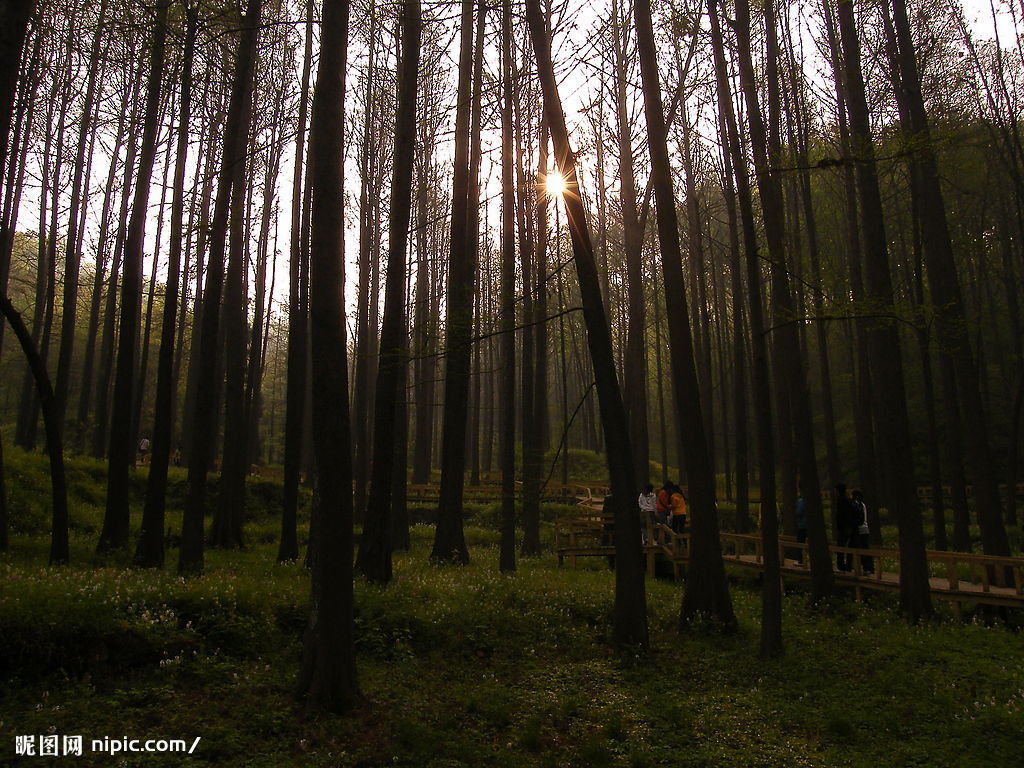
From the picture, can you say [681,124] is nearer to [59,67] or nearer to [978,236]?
[978,236]

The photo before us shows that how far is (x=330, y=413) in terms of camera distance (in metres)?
6.57

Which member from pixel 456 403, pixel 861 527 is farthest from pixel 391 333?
pixel 861 527

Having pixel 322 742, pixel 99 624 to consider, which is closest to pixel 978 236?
pixel 322 742

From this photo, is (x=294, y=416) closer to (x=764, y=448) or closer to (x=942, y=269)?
(x=764, y=448)

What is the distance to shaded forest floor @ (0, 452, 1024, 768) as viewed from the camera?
5.77 metres

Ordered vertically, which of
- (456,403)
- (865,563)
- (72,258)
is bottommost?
(865,563)

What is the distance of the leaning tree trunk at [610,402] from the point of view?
28.0 feet

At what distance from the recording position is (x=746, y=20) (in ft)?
33.9

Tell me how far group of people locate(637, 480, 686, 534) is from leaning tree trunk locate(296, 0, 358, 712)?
10078 millimetres

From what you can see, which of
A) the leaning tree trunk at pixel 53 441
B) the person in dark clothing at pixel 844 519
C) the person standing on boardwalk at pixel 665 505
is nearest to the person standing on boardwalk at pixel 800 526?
the person in dark clothing at pixel 844 519

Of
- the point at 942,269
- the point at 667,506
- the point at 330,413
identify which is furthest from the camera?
the point at 667,506

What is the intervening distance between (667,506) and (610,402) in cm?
842

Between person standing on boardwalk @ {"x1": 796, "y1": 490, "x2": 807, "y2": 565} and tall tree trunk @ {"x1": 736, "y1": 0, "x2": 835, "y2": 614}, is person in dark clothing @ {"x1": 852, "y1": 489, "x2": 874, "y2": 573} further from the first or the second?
tall tree trunk @ {"x1": 736, "y1": 0, "x2": 835, "y2": 614}

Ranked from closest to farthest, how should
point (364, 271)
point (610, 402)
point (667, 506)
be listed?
1. point (610, 402)
2. point (667, 506)
3. point (364, 271)
